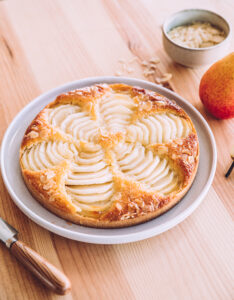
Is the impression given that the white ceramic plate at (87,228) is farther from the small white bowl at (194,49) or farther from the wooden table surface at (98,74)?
the small white bowl at (194,49)

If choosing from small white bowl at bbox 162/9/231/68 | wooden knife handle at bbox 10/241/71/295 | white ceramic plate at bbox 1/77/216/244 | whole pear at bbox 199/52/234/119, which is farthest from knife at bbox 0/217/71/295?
small white bowl at bbox 162/9/231/68

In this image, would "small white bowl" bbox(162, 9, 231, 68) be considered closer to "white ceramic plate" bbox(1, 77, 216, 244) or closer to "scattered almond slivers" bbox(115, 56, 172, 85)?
"scattered almond slivers" bbox(115, 56, 172, 85)

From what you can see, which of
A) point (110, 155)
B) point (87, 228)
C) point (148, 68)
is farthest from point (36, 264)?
point (148, 68)

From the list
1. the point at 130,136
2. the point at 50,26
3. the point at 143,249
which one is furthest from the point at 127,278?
the point at 50,26

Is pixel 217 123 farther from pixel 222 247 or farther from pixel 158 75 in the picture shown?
pixel 222 247

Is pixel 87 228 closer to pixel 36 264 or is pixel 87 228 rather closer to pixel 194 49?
pixel 36 264

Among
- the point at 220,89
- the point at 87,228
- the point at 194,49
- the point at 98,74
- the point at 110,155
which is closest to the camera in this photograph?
the point at 87,228
